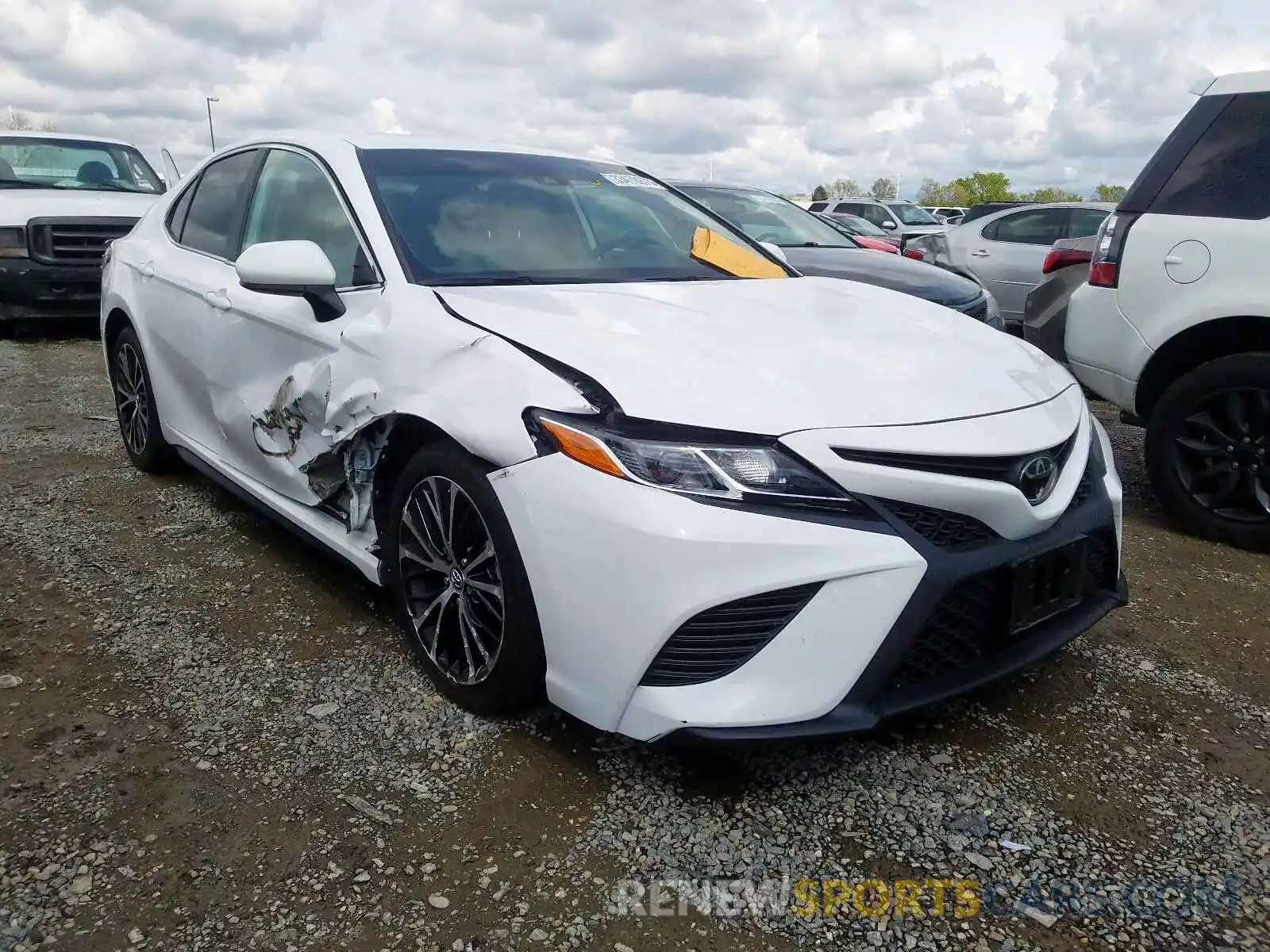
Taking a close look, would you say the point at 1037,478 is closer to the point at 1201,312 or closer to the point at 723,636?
the point at 723,636

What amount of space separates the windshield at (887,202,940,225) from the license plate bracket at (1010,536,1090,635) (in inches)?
766

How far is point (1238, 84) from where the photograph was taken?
372cm

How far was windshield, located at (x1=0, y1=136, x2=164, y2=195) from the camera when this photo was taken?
893cm

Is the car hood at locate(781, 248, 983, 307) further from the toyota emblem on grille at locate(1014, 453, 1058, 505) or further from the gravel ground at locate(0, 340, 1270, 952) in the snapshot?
the toyota emblem on grille at locate(1014, 453, 1058, 505)

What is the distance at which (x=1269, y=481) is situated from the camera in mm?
3623

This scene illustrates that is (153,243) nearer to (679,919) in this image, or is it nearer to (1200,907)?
(679,919)

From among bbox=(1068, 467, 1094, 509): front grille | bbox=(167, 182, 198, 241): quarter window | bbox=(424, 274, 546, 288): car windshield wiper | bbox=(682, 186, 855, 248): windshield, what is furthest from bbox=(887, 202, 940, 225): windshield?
bbox=(1068, 467, 1094, 509): front grille

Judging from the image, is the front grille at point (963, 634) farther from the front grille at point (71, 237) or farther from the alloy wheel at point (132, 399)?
the front grille at point (71, 237)

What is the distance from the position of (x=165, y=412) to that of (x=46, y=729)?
6.17ft

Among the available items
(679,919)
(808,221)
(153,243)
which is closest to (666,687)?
(679,919)

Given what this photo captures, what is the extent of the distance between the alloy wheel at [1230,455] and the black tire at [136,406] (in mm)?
4125

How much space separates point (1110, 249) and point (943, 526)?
8.17 ft

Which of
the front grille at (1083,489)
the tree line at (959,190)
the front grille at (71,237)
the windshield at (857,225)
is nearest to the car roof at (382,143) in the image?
the front grille at (1083,489)

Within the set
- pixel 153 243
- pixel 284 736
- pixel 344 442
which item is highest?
pixel 153 243
